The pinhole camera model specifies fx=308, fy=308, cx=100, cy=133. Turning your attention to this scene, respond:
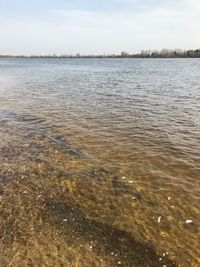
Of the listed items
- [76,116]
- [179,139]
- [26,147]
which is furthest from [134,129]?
[26,147]

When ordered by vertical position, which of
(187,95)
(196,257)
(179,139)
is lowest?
(187,95)

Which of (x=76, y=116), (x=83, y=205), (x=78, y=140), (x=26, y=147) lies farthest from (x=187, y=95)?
(x=83, y=205)

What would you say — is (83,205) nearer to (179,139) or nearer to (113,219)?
(113,219)

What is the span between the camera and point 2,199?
851cm

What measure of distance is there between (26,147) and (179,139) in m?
6.88

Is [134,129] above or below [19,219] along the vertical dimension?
below

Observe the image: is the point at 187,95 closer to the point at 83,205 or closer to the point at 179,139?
the point at 179,139

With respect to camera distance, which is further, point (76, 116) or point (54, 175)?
point (76, 116)

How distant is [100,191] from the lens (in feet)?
30.2

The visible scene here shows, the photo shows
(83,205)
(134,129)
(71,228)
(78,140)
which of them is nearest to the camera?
(71,228)

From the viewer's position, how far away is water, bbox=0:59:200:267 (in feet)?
21.7

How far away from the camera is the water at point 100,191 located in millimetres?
6609

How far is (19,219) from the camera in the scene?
24.9 feet

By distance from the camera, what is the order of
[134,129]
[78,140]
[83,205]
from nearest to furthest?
1. [83,205]
2. [78,140]
3. [134,129]
